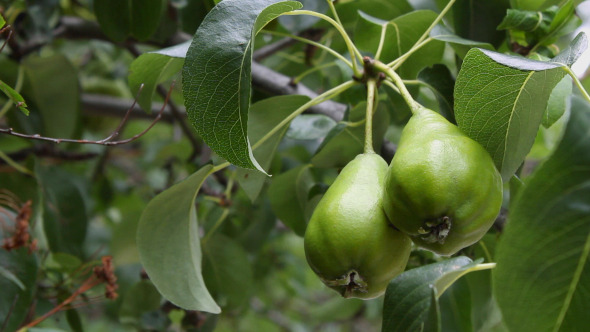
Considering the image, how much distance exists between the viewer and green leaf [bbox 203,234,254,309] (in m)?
1.12

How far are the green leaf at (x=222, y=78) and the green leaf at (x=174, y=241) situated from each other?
0.17m

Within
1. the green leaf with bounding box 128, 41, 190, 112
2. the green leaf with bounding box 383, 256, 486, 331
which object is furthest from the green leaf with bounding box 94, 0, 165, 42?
the green leaf with bounding box 383, 256, 486, 331

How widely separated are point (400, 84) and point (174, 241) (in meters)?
0.35

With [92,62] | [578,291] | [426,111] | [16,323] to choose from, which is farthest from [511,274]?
[92,62]

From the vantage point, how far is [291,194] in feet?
3.25

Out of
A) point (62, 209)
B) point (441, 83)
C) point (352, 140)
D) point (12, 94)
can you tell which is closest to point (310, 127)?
point (352, 140)

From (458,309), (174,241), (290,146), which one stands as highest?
(174,241)

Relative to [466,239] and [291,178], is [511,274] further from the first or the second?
[291,178]

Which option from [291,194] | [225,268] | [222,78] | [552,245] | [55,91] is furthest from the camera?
[55,91]

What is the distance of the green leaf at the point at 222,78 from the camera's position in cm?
58

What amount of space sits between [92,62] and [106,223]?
54 cm

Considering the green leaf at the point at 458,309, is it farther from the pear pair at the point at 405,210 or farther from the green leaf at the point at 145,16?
the green leaf at the point at 145,16

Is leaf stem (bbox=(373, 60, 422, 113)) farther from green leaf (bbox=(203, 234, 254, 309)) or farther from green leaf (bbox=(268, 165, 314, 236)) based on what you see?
green leaf (bbox=(203, 234, 254, 309))

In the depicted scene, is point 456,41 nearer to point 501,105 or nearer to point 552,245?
point 501,105
